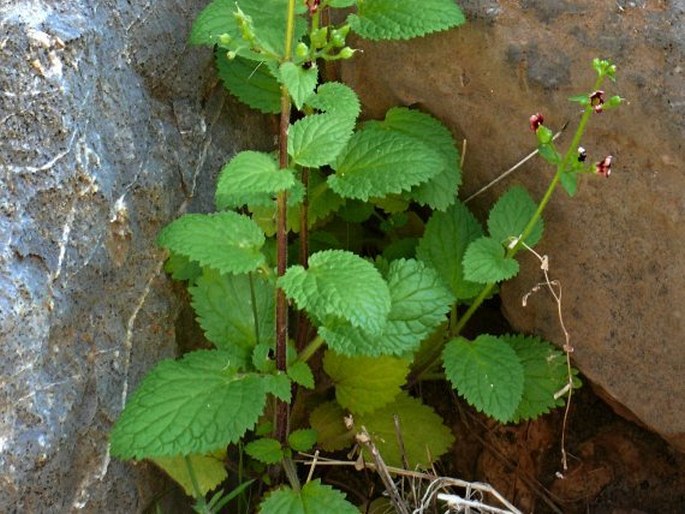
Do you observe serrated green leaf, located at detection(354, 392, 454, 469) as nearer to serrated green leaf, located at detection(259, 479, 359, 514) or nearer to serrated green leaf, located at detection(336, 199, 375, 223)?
serrated green leaf, located at detection(259, 479, 359, 514)

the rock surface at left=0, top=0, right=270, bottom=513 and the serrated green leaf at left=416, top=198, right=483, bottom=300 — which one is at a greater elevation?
the rock surface at left=0, top=0, right=270, bottom=513

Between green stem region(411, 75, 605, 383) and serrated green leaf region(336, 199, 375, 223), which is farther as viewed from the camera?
serrated green leaf region(336, 199, 375, 223)

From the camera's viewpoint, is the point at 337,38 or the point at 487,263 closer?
the point at 337,38

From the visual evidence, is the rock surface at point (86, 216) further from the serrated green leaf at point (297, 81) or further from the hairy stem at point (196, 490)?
the serrated green leaf at point (297, 81)

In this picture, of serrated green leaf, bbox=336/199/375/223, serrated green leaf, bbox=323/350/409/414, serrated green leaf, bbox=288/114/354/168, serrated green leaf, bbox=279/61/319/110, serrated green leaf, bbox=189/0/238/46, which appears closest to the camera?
serrated green leaf, bbox=279/61/319/110

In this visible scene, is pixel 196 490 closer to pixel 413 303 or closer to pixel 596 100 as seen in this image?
pixel 413 303

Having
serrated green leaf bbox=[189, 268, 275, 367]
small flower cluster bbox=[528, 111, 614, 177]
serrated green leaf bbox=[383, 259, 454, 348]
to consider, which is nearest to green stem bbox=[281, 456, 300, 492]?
serrated green leaf bbox=[189, 268, 275, 367]

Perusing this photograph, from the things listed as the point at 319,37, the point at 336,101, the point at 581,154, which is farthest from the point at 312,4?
the point at 581,154
